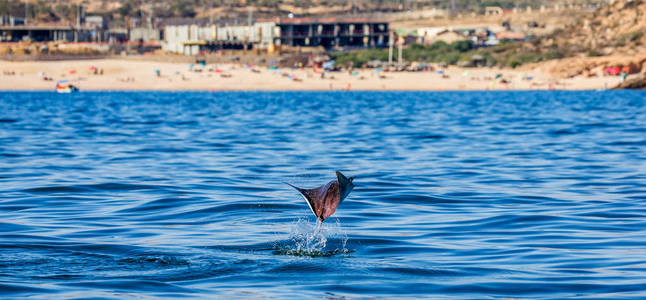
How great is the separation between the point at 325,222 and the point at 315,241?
154cm

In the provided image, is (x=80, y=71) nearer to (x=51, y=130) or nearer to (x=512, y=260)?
(x=51, y=130)

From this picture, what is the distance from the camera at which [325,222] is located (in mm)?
15891

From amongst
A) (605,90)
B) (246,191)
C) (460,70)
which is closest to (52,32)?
(460,70)

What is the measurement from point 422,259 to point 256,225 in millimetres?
4067

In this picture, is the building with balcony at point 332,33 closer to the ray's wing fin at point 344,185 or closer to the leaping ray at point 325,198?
the leaping ray at point 325,198

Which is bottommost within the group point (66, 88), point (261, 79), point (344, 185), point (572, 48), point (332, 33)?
point (66, 88)

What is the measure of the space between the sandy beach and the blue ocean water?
71.2m

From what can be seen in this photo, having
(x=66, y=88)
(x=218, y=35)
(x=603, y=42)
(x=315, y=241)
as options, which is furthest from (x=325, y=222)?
(x=218, y=35)

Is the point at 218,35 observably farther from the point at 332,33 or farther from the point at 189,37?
the point at 332,33

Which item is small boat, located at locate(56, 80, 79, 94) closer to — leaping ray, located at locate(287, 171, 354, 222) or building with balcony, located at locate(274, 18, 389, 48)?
building with balcony, located at locate(274, 18, 389, 48)

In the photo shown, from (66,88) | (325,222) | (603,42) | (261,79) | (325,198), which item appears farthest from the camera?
(603,42)

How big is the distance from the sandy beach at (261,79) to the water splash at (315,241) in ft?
296

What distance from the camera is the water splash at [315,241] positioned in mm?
13586

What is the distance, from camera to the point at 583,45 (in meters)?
128
